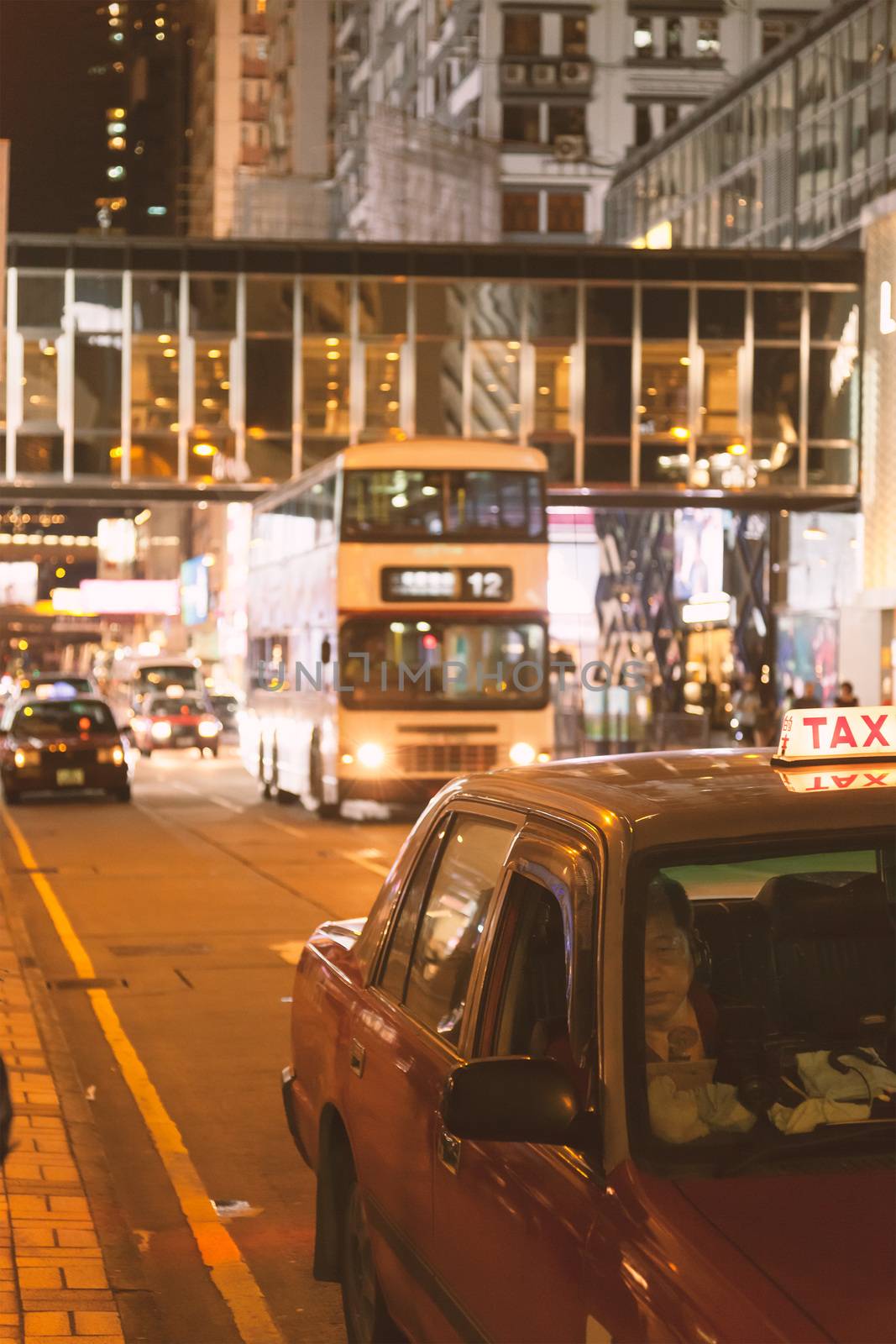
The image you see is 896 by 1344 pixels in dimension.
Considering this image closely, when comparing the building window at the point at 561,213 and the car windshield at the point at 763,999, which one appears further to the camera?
the building window at the point at 561,213

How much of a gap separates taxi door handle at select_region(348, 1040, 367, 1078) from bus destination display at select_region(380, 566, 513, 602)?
18909 mm

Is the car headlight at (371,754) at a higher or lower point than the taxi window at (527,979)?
lower

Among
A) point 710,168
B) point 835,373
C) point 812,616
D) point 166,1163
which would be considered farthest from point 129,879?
point 710,168

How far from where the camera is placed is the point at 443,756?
952 inches

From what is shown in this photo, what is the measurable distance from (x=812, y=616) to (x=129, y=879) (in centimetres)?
3249

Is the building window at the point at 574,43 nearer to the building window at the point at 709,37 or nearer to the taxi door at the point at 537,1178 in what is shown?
the building window at the point at 709,37

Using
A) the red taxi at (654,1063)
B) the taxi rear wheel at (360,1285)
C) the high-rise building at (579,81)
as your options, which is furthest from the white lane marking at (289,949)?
the high-rise building at (579,81)

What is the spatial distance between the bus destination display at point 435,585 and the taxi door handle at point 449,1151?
19.8 metres

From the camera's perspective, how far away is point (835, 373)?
41.9 meters

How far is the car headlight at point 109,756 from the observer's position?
93.5ft

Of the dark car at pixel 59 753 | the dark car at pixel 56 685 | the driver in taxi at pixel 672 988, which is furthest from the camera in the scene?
the dark car at pixel 56 685

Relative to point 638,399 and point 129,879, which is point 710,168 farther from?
point 129,879

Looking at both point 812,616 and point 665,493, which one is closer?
point 665,493

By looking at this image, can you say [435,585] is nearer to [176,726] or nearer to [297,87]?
[176,726]
